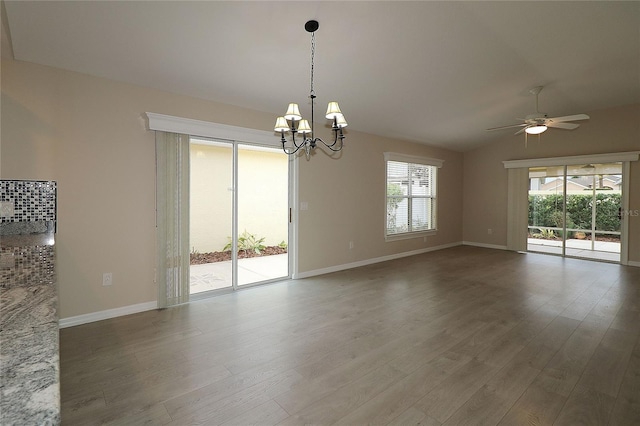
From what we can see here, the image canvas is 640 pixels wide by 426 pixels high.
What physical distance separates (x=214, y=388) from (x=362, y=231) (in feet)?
13.7

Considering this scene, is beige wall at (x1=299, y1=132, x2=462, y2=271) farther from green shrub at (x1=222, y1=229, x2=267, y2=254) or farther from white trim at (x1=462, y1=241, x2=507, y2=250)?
white trim at (x1=462, y1=241, x2=507, y2=250)

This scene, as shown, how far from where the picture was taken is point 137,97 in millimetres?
3426

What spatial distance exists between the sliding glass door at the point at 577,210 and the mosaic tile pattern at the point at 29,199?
8.58m

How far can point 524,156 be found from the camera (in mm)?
7199

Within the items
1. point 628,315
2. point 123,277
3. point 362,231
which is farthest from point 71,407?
point 628,315

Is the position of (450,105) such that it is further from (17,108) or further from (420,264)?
(17,108)

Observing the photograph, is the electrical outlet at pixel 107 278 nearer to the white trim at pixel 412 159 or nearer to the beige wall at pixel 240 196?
the beige wall at pixel 240 196

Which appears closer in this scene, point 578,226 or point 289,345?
point 289,345

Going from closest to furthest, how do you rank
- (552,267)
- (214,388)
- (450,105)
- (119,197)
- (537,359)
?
1. (214,388)
2. (537,359)
3. (119,197)
4. (450,105)
5. (552,267)

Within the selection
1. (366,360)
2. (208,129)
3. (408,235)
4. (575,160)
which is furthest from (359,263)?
(575,160)

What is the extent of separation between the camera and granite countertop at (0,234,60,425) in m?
0.55

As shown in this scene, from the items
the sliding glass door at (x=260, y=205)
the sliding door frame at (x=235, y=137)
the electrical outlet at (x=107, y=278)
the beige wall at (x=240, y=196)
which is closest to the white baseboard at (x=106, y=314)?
the electrical outlet at (x=107, y=278)

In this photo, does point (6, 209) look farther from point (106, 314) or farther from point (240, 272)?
point (240, 272)

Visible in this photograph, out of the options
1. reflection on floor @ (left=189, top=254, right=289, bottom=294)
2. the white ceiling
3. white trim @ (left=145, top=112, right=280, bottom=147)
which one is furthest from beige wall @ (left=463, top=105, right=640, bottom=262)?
white trim @ (left=145, top=112, right=280, bottom=147)
